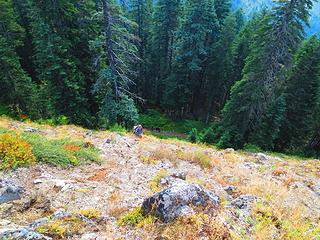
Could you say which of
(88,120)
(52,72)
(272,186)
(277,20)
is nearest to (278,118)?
(277,20)

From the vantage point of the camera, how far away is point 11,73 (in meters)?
19.8

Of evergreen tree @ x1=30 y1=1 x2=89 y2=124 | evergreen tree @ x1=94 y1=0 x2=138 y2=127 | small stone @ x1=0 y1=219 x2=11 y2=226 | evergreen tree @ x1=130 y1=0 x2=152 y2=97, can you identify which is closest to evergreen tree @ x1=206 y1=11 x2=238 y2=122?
evergreen tree @ x1=130 y1=0 x2=152 y2=97

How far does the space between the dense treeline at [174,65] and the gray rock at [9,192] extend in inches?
372

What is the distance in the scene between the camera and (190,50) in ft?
97.6

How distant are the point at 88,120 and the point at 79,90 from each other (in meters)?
2.08

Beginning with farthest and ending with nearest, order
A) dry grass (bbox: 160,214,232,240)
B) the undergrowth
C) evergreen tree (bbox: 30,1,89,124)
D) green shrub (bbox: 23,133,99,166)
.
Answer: evergreen tree (bbox: 30,1,89,124), green shrub (bbox: 23,133,99,166), the undergrowth, dry grass (bbox: 160,214,232,240)

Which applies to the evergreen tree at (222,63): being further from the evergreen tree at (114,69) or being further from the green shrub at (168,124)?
the evergreen tree at (114,69)

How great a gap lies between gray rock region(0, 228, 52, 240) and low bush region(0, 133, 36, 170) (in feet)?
10.3

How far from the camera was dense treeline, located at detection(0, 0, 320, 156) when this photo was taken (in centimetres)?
1527

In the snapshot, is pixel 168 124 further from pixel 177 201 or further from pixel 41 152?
pixel 177 201

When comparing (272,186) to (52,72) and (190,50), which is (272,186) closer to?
(52,72)

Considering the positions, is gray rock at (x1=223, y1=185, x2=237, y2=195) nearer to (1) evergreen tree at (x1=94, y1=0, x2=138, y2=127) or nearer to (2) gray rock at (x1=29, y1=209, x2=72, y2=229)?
(2) gray rock at (x1=29, y1=209, x2=72, y2=229)

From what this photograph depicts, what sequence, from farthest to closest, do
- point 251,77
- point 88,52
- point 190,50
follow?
point 190,50
point 251,77
point 88,52

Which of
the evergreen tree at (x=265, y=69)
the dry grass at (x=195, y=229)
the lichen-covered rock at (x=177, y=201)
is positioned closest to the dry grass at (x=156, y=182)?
the lichen-covered rock at (x=177, y=201)
